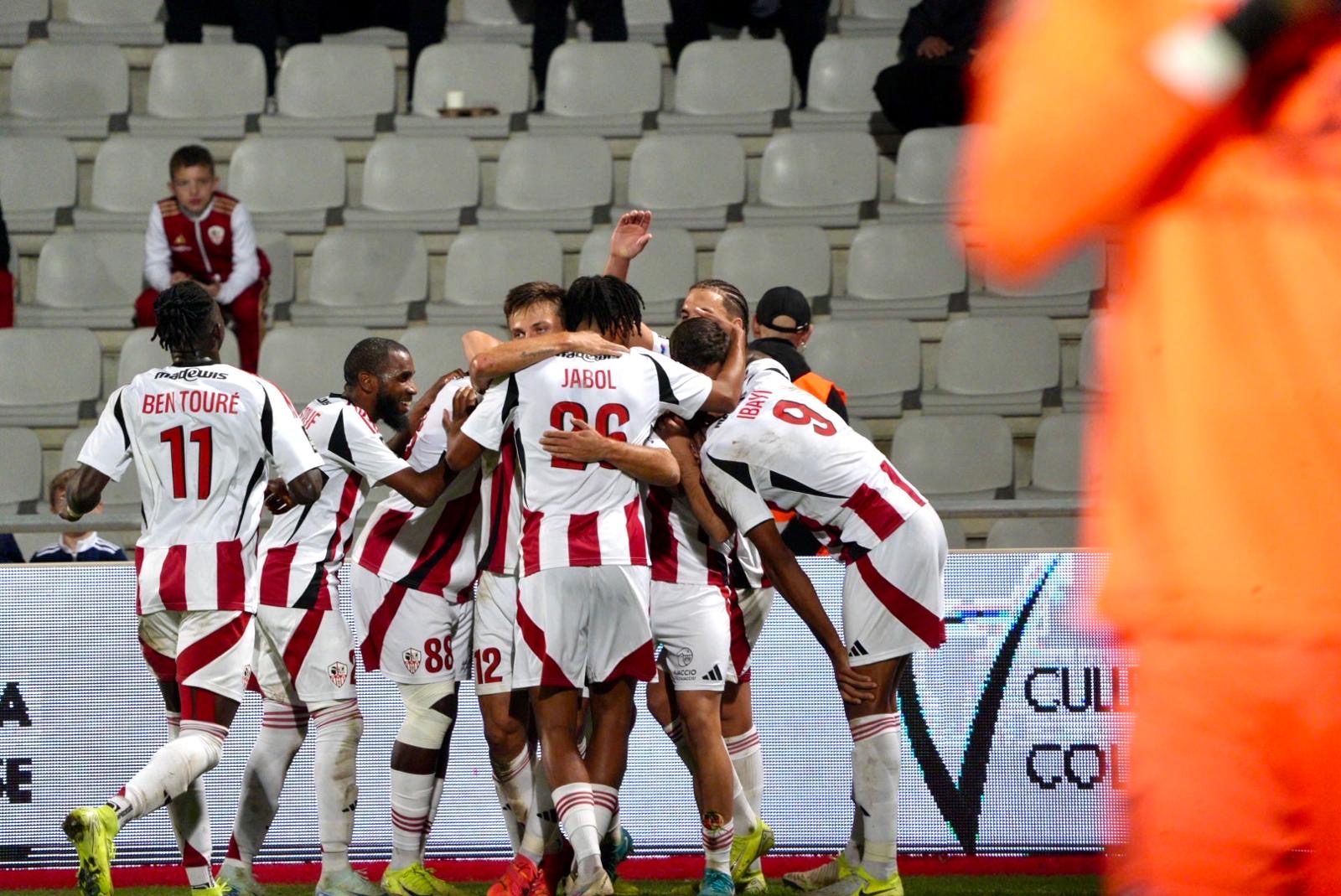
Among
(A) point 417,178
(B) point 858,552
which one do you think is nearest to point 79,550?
(A) point 417,178

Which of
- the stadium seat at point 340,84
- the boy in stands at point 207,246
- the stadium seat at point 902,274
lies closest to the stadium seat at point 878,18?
the stadium seat at point 902,274

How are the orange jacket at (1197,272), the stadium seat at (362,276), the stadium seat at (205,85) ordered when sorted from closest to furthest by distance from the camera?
1. the orange jacket at (1197,272)
2. the stadium seat at (362,276)
3. the stadium seat at (205,85)

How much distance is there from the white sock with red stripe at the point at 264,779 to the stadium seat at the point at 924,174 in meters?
5.64

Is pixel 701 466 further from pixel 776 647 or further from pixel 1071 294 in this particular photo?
pixel 1071 294

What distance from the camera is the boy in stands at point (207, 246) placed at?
381 inches

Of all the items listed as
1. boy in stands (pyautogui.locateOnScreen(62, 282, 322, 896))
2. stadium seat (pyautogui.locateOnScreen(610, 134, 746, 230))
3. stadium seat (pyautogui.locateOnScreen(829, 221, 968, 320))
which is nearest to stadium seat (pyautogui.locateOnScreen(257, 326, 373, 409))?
stadium seat (pyautogui.locateOnScreen(610, 134, 746, 230))

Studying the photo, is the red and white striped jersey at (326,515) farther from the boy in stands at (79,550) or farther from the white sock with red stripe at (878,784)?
the boy in stands at (79,550)

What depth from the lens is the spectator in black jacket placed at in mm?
10234

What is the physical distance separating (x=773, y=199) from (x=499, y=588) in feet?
16.5

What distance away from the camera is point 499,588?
6094mm

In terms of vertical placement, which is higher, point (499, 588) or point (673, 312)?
point (673, 312)

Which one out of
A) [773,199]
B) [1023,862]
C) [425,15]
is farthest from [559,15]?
[1023,862]

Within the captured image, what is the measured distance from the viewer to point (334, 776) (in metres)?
6.16

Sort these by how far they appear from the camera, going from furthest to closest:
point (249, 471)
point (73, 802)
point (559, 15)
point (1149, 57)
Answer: point (559, 15) < point (73, 802) < point (249, 471) < point (1149, 57)
